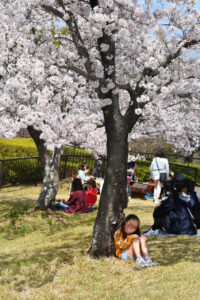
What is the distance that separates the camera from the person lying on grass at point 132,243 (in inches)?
227

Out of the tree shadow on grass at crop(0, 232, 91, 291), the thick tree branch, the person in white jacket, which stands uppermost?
the thick tree branch

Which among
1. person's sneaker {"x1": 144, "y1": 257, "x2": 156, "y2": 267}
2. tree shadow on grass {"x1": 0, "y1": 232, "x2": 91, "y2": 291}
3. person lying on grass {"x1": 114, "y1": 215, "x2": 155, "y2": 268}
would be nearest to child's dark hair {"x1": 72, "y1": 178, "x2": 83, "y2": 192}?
tree shadow on grass {"x1": 0, "y1": 232, "x2": 91, "y2": 291}

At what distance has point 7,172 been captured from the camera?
48.9 feet

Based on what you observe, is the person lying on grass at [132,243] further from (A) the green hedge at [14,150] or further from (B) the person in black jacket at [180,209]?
(A) the green hedge at [14,150]

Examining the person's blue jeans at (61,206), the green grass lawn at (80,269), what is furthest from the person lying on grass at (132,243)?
the person's blue jeans at (61,206)

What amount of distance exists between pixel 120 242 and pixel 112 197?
783 millimetres

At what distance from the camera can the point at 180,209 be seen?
23.1 ft

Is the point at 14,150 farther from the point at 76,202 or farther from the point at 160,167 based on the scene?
the point at 160,167

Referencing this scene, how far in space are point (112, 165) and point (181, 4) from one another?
Result: 11.2ft

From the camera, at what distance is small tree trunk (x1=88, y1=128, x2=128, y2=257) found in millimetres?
6465

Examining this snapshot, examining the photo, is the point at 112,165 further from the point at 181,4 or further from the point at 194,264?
the point at 181,4

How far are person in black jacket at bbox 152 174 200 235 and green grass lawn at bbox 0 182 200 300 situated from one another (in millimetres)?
231

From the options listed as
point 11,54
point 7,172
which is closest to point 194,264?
point 11,54

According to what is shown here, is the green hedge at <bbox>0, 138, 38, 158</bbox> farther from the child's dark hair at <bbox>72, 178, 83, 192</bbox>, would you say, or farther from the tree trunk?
the child's dark hair at <bbox>72, 178, 83, 192</bbox>
